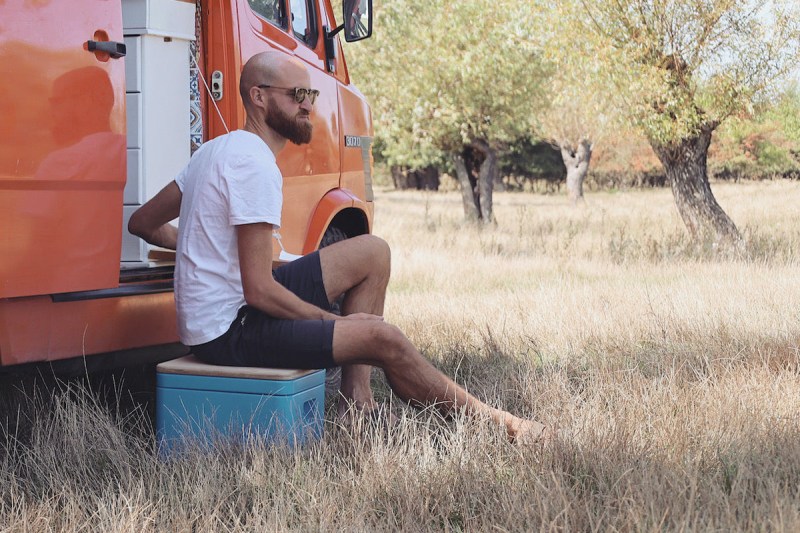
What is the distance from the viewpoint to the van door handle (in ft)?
12.2

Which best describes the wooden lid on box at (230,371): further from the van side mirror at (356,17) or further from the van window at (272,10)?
the van side mirror at (356,17)

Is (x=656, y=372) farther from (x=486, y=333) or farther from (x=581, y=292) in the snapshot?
(x=581, y=292)

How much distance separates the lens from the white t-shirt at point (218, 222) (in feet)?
12.2

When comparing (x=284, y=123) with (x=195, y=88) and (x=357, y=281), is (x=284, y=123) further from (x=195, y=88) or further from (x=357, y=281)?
(x=195, y=88)

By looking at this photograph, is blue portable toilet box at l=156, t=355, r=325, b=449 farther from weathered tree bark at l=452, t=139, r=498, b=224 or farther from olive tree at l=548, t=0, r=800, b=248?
weathered tree bark at l=452, t=139, r=498, b=224

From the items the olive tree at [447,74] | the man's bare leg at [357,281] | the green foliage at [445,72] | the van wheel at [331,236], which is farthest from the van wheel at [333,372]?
the green foliage at [445,72]

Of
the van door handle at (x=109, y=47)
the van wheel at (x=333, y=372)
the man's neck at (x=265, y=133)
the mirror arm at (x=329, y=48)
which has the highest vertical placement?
the mirror arm at (x=329, y=48)

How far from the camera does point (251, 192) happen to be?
12.2ft

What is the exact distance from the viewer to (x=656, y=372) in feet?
16.6

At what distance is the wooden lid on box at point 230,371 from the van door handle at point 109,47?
3.92 ft

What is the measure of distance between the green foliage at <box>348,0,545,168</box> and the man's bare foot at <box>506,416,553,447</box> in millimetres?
13926

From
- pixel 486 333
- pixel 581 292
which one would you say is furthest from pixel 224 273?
pixel 581 292

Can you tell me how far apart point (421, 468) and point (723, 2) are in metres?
10.1

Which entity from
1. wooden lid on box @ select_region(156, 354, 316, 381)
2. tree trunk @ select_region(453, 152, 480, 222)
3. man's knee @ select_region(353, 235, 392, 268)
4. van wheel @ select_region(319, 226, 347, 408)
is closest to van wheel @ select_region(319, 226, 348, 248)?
van wheel @ select_region(319, 226, 347, 408)
